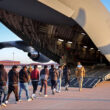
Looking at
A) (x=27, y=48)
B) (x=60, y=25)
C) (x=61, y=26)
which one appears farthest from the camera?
(x=27, y=48)

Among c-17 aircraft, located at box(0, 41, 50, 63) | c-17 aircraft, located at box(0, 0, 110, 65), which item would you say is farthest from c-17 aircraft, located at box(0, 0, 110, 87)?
c-17 aircraft, located at box(0, 41, 50, 63)

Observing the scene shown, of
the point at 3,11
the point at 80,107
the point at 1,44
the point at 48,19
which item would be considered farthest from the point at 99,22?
the point at 1,44

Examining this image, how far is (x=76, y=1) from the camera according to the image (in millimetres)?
14727

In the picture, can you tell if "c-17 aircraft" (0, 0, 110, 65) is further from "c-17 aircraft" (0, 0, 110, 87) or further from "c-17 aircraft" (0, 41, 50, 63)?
"c-17 aircraft" (0, 41, 50, 63)

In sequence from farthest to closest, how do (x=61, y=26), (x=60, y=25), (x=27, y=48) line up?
(x=27, y=48) < (x=61, y=26) < (x=60, y=25)

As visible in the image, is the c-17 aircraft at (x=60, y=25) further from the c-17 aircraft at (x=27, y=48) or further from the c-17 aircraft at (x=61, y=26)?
the c-17 aircraft at (x=27, y=48)

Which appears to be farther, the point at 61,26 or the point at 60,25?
the point at 61,26

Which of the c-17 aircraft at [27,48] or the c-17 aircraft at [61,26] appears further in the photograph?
the c-17 aircraft at [27,48]

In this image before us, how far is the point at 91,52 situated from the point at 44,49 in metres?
9.01

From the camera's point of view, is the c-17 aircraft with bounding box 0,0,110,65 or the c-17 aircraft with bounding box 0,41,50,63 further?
the c-17 aircraft with bounding box 0,41,50,63

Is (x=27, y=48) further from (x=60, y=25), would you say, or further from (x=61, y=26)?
(x=60, y=25)

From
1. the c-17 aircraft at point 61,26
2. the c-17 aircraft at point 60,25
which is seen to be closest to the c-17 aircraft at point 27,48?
the c-17 aircraft at point 61,26

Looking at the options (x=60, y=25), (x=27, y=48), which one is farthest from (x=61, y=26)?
(x=27, y=48)

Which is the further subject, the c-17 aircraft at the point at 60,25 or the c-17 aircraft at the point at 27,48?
the c-17 aircraft at the point at 27,48
